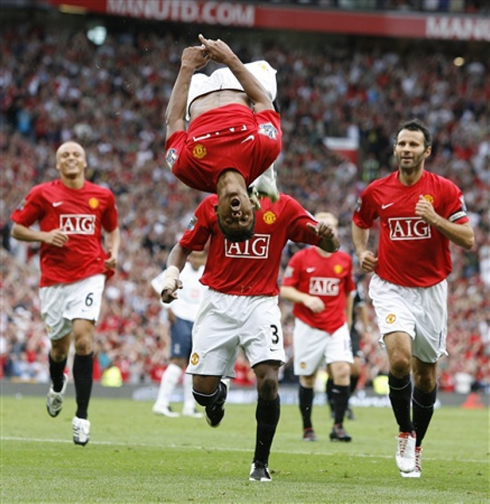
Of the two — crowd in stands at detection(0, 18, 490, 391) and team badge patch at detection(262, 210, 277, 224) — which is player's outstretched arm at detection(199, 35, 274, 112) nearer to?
team badge patch at detection(262, 210, 277, 224)

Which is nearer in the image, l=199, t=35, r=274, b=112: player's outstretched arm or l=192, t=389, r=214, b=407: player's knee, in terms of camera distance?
l=199, t=35, r=274, b=112: player's outstretched arm

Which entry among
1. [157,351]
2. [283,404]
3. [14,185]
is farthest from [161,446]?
[14,185]

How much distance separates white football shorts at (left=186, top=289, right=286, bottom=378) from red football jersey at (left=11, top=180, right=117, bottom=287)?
3166mm

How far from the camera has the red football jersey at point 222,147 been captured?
9.02m

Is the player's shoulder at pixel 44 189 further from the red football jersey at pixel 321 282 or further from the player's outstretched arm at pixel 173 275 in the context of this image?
A: the red football jersey at pixel 321 282

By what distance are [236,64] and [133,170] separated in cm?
2419

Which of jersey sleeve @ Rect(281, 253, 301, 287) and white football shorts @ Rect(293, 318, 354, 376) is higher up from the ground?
jersey sleeve @ Rect(281, 253, 301, 287)

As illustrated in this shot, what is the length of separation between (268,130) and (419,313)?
7.49ft

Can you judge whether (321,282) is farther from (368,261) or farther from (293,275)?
(368,261)

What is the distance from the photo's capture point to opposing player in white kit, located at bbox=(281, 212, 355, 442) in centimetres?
1511

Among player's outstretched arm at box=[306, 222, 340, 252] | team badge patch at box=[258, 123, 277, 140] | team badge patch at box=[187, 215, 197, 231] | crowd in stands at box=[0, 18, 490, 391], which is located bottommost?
player's outstretched arm at box=[306, 222, 340, 252]

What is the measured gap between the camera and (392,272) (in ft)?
34.3

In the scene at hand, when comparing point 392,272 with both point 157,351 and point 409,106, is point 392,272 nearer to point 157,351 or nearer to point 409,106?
point 157,351

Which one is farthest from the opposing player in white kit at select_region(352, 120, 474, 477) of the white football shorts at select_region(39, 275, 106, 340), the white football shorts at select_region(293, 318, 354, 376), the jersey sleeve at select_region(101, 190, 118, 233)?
the white football shorts at select_region(293, 318, 354, 376)
